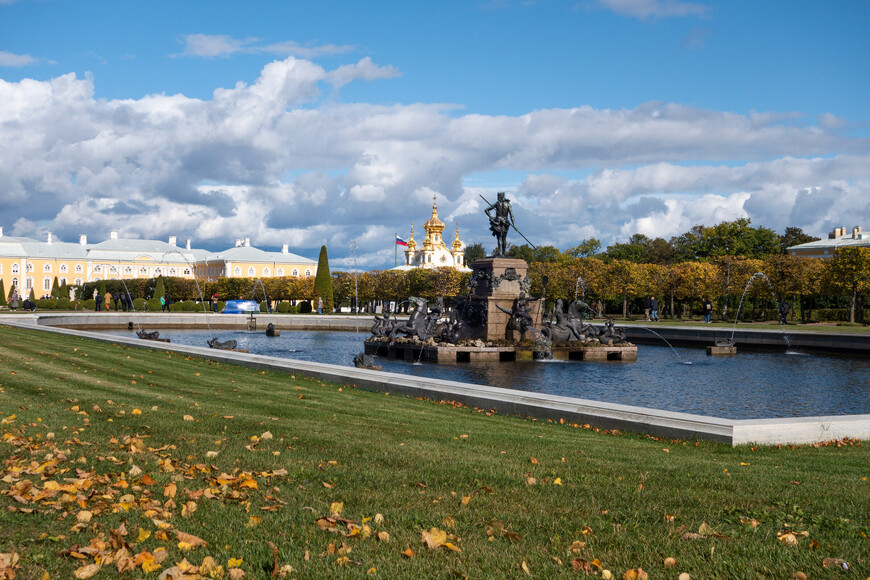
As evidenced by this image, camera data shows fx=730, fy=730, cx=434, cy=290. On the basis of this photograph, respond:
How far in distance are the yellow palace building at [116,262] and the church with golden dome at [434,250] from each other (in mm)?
18971

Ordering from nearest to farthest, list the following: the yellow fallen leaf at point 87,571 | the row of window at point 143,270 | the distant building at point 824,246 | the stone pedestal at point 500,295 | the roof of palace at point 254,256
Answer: the yellow fallen leaf at point 87,571, the stone pedestal at point 500,295, the distant building at point 824,246, the row of window at point 143,270, the roof of palace at point 254,256

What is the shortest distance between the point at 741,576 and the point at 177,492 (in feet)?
12.8

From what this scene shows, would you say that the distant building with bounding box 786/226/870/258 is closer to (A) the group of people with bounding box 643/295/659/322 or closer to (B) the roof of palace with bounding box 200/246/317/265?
(A) the group of people with bounding box 643/295/659/322

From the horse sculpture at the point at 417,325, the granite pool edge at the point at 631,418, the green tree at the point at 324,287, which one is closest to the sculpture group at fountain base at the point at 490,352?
the horse sculpture at the point at 417,325

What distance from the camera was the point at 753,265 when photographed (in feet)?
179

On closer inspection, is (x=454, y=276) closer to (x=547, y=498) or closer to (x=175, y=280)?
(x=175, y=280)

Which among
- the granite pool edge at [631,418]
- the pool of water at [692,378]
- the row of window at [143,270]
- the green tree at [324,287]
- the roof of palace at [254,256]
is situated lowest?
the pool of water at [692,378]

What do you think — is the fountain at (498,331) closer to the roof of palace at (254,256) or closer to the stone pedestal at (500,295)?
the stone pedestal at (500,295)

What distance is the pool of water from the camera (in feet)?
51.6

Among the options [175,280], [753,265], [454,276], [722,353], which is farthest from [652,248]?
[722,353]

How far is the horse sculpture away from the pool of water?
4.78 feet

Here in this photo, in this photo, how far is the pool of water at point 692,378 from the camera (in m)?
15.7

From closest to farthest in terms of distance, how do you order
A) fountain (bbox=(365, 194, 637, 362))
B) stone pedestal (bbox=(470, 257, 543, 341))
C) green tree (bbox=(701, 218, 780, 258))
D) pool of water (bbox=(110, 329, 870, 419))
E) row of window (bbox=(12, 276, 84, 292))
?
pool of water (bbox=(110, 329, 870, 419)) < fountain (bbox=(365, 194, 637, 362)) < stone pedestal (bbox=(470, 257, 543, 341)) < green tree (bbox=(701, 218, 780, 258)) < row of window (bbox=(12, 276, 84, 292))

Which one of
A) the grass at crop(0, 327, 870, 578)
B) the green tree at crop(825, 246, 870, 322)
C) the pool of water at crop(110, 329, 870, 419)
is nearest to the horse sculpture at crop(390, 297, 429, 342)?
the pool of water at crop(110, 329, 870, 419)
